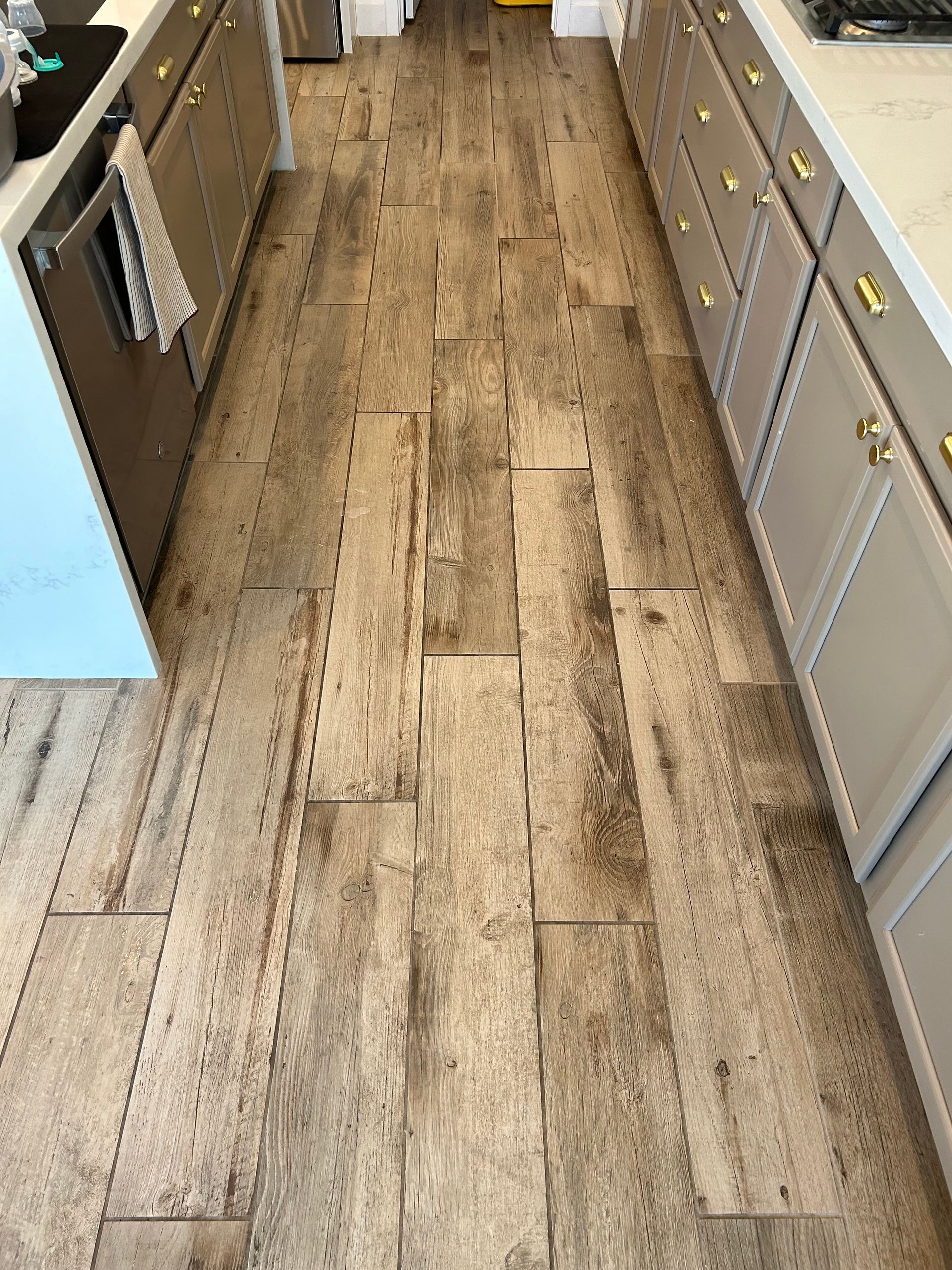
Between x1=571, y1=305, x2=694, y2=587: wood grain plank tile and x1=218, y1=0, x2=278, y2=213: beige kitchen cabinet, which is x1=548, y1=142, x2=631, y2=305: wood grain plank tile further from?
x1=218, y1=0, x2=278, y2=213: beige kitchen cabinet

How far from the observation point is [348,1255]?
4.07 feet

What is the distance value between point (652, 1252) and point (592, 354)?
210cm

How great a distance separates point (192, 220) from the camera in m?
2.20

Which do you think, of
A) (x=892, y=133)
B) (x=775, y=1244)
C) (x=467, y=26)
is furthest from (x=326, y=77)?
(x=775, y=1244)

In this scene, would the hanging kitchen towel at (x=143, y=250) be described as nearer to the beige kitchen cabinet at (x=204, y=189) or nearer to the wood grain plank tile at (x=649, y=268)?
the beige kitchen cabinet at (x=204, y=189)

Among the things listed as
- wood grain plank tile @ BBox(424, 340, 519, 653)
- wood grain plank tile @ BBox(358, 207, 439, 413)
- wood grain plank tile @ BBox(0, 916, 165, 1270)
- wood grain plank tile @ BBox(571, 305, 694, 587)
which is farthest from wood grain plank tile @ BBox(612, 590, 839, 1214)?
wood grain plank tile @ BBox(358, 207, 439, 413)

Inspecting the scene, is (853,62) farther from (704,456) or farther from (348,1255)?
(348,1255)

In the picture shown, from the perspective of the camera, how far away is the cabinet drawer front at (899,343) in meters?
1.22

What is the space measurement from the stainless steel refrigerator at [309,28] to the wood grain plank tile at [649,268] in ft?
4.86

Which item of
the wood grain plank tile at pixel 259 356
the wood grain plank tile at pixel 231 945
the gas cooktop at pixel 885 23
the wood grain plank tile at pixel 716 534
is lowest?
the wood grain plank tile at pixel 259 356

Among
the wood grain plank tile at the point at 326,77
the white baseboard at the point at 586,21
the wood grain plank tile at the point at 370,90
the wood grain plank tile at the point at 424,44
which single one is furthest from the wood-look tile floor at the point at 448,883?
the white baseboard at the point at 586,21

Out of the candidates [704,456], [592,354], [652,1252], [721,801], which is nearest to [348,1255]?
[652,1252]

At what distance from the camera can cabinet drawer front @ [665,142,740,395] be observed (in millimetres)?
2201

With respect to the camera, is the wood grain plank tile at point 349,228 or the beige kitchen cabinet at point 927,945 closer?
the beige kitchen cabinet at point 927,945
